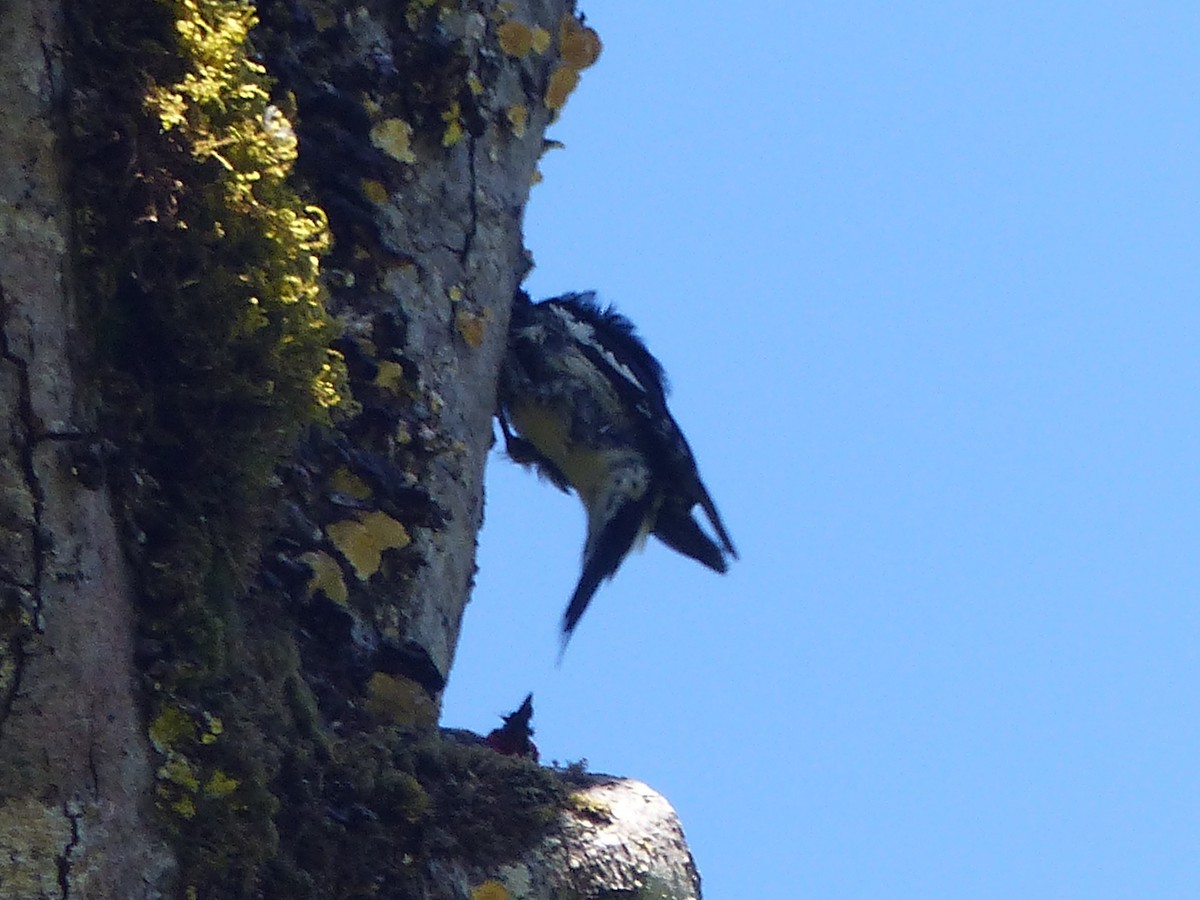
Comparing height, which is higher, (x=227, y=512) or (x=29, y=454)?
(x=227, y=512)

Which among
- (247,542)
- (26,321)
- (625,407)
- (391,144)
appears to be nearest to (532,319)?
(625,407)

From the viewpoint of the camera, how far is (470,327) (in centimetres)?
239

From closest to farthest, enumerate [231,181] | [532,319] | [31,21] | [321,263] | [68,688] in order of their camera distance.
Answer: [68,688] → [31,21] → [231,181] → [321,263] → [532,319]

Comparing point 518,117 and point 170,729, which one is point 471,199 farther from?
point 170,729

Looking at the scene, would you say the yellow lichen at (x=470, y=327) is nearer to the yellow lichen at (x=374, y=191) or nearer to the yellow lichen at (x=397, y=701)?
the yellow lichen at (x=374, y=191)

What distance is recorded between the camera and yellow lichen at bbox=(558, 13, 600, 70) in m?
2.90

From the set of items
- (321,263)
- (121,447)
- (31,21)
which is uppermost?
(321,263)

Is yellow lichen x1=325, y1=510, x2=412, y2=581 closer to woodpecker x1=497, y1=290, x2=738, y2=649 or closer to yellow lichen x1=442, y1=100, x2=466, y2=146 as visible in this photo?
Answer: yellow lichen x1=442, y1=100, x2=466, y2=146

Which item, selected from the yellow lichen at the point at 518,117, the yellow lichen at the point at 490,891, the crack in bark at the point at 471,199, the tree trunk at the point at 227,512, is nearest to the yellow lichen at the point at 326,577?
the tree trunk at the point at 227,512

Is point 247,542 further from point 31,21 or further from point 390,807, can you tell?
point 31,21

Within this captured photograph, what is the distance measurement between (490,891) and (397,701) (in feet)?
1.15

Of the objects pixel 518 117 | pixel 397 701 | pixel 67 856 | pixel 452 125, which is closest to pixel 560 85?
pixel 518 117

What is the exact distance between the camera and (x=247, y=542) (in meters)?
1.68

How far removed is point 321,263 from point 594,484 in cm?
213
